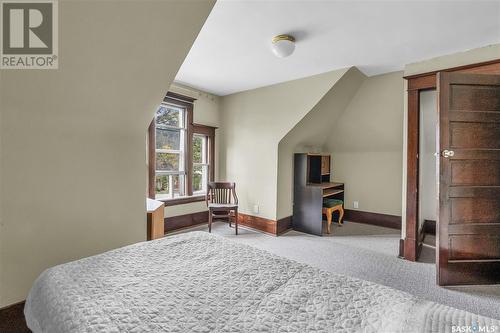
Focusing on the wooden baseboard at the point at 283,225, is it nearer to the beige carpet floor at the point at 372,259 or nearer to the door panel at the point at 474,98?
the beige carpet floor at the point at 372,259

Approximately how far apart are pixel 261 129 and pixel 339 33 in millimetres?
2019

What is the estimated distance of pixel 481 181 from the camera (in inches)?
87.4

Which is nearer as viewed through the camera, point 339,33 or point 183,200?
point 339,33

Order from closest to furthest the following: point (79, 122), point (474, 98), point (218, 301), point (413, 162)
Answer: point (218, 301) < point (79, 122) < point (474, 98) < point (413, 162)

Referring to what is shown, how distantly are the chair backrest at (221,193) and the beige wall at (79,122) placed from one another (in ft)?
6.95

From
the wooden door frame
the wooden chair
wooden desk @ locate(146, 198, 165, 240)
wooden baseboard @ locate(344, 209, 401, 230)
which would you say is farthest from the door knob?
wooden desk @ locate(146, 198, 165, 240)

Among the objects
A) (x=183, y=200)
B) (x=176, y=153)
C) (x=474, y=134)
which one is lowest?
(x=183, y=200)

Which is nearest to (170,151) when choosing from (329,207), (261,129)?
(261,129)

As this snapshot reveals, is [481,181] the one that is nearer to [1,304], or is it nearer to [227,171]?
[227,171]

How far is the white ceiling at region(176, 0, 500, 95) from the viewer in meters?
1.90

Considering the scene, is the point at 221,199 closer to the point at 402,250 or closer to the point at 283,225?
the point at 283,225

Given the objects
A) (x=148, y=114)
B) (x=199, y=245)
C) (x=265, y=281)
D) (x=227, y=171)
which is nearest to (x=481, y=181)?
(x=265, y=281)

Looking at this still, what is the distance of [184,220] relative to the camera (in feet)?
13.2

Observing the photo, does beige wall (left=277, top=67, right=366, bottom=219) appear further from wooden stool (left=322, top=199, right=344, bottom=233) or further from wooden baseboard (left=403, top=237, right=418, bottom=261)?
wooden baseboard (left=403, top=237, right=418, bottom=261)
